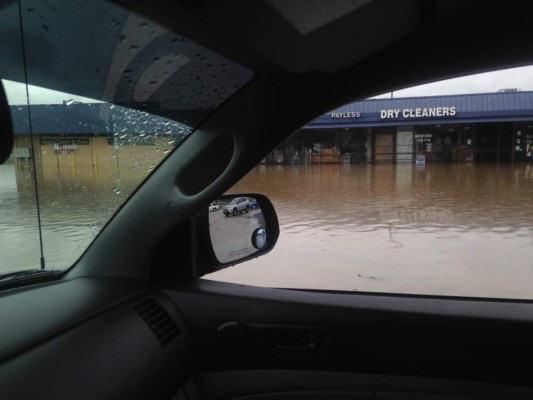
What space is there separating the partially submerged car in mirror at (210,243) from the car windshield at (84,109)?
0.01 meters

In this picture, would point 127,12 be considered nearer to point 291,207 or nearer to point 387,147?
point 291,207

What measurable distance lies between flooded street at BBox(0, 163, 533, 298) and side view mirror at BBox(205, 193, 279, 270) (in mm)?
189

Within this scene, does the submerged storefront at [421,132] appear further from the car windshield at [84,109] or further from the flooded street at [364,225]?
the car windshield at [84,109]

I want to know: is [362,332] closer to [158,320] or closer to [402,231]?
[158,320]

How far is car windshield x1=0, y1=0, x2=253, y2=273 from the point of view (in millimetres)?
1666

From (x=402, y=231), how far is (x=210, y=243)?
3.66 metres

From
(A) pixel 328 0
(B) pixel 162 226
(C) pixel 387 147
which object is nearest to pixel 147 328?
(B) pixel 162 226

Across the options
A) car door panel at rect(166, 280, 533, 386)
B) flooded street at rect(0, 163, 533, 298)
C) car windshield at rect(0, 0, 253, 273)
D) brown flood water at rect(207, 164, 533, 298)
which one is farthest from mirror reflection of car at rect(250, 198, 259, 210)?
car windshield at rect(0, 0, 253, 273)

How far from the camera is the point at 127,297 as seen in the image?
1.99 meters

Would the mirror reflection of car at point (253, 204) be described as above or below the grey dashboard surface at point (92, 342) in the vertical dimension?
above

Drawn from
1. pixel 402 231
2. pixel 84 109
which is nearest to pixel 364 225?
pixel 402 231

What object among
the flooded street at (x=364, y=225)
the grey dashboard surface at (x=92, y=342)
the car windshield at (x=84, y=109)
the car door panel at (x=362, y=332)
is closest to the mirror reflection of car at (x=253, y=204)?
the flooded street at (x=364, y=225)

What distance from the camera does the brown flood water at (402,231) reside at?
10.4 ft

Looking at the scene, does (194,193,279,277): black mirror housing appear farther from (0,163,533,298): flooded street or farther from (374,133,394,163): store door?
(374,133,394,163): store door
